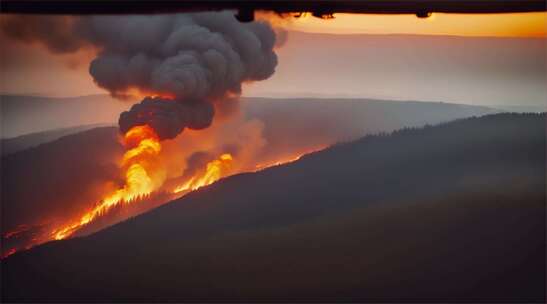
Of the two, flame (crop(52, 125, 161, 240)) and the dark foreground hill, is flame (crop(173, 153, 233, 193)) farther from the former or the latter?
flame (crop(52, 125, 161, 240))

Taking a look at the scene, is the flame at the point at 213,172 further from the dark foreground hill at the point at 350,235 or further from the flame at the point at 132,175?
the flame at the point at 132,175

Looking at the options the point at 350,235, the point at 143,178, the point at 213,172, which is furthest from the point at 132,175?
the point at 350,235

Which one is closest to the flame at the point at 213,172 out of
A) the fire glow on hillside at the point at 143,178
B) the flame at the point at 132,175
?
the fire glow on hillside at the point at 143,178

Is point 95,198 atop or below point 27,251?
atop

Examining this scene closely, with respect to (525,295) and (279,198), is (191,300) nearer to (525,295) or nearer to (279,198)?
(279,198)

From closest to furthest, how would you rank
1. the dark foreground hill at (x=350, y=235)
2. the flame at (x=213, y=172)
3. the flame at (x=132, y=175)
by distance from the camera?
the dark foreground hill at (x=350, y=235), the flame at (x=132, y=175), the flame at (x=213, y=172)

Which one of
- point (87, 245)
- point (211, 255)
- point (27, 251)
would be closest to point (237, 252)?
point (211, 255)
